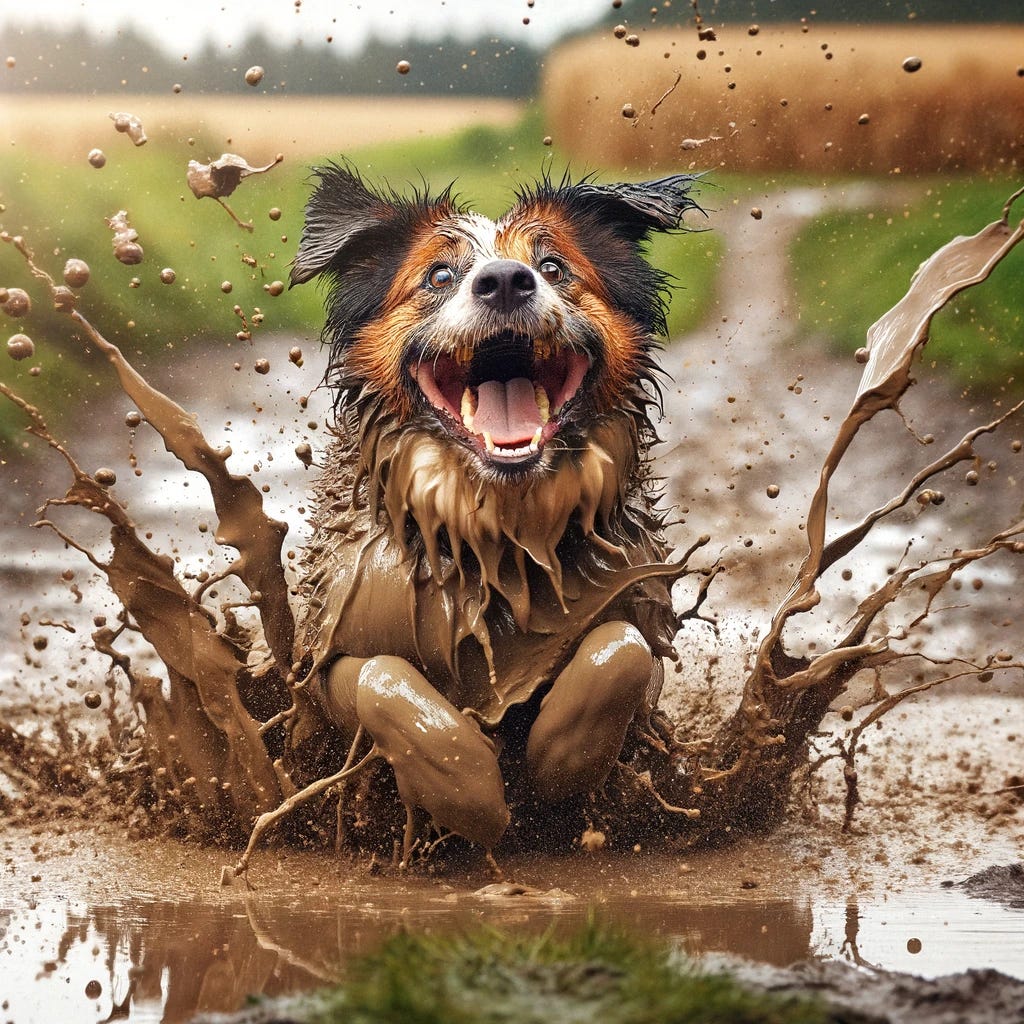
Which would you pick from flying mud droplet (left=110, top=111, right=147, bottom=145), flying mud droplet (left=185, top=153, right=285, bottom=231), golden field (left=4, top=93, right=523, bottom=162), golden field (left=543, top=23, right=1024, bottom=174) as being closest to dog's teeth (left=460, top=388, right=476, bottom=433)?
flying mud droplet (left=185, top=153, right=285, bottom=231)

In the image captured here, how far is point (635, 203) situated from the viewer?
417 centimetres

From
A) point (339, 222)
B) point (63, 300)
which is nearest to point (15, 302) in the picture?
point (63, 300)

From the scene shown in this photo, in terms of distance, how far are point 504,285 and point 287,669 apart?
1311 mm

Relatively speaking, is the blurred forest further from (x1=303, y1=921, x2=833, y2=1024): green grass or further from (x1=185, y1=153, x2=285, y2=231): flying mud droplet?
(x1=303, y1=921, x2=833, y2=1024): green grass

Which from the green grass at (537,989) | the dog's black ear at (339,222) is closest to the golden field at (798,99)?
the dog's black ear at (339,222)

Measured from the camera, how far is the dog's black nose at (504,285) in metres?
3.76

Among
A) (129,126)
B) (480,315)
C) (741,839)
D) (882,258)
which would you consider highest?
(882,258)

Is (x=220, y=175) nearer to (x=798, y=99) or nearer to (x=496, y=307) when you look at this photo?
(x=496, y=307)

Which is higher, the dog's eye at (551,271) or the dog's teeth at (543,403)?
the dog's eye at (551,271)

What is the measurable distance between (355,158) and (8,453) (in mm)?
1898

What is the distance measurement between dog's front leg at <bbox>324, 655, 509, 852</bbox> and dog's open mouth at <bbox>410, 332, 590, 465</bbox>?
619mm

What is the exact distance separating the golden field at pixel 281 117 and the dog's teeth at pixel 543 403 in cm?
200

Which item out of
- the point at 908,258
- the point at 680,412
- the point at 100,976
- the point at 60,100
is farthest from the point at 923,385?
the point at 100,976

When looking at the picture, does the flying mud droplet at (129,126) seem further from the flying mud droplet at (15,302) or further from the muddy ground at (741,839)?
the muddy ground at (741,839)
